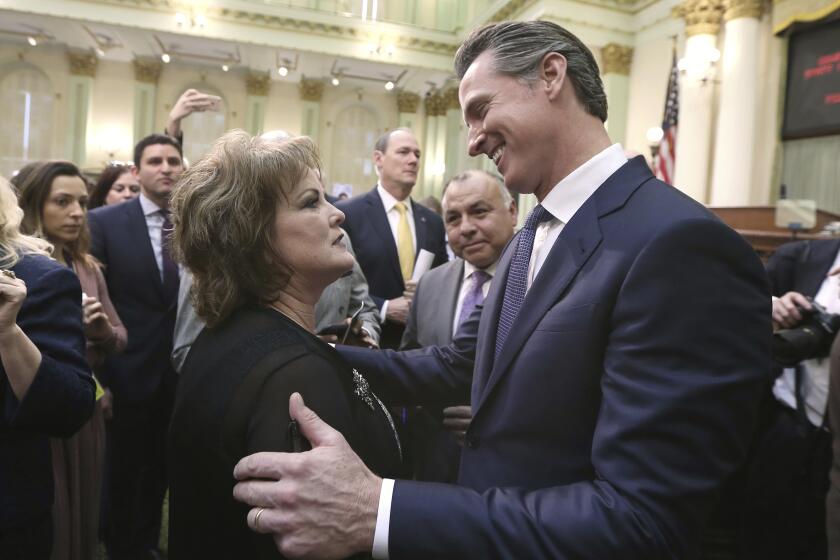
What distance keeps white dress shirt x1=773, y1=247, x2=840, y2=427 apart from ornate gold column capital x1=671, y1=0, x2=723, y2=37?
25.2ft

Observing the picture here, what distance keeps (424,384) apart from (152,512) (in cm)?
196

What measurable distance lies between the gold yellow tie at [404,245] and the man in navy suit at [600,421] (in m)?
2.61

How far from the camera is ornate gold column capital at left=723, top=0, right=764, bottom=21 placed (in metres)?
8.60

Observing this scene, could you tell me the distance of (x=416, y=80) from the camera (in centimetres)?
1611

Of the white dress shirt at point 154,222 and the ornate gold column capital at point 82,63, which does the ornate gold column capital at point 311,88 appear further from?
the white dress shirt at point 154,222

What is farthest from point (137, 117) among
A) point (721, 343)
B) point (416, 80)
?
point (721, 343)

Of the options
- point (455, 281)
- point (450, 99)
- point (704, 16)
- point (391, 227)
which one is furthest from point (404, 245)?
point (450, 99)

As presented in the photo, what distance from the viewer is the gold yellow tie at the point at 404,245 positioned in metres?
3.80

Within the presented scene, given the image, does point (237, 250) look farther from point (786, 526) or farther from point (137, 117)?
point (137, 117)

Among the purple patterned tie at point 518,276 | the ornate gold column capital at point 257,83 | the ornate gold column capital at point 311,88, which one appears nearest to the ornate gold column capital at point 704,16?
→ the purple patterned tie at point 518,276

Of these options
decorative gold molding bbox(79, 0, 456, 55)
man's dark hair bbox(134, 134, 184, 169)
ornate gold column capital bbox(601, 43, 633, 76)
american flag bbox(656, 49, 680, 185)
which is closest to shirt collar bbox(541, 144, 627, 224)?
man's dark hair bbox(134, 134, 184, 169)

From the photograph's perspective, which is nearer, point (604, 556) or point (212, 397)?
point (604, 556)

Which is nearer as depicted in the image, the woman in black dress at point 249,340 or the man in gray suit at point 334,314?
the woman in black dress at point 249,340

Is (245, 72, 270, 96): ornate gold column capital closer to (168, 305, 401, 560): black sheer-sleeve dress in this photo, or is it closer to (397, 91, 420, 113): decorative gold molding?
(397, 91, 420, 113): decorative gold molding
